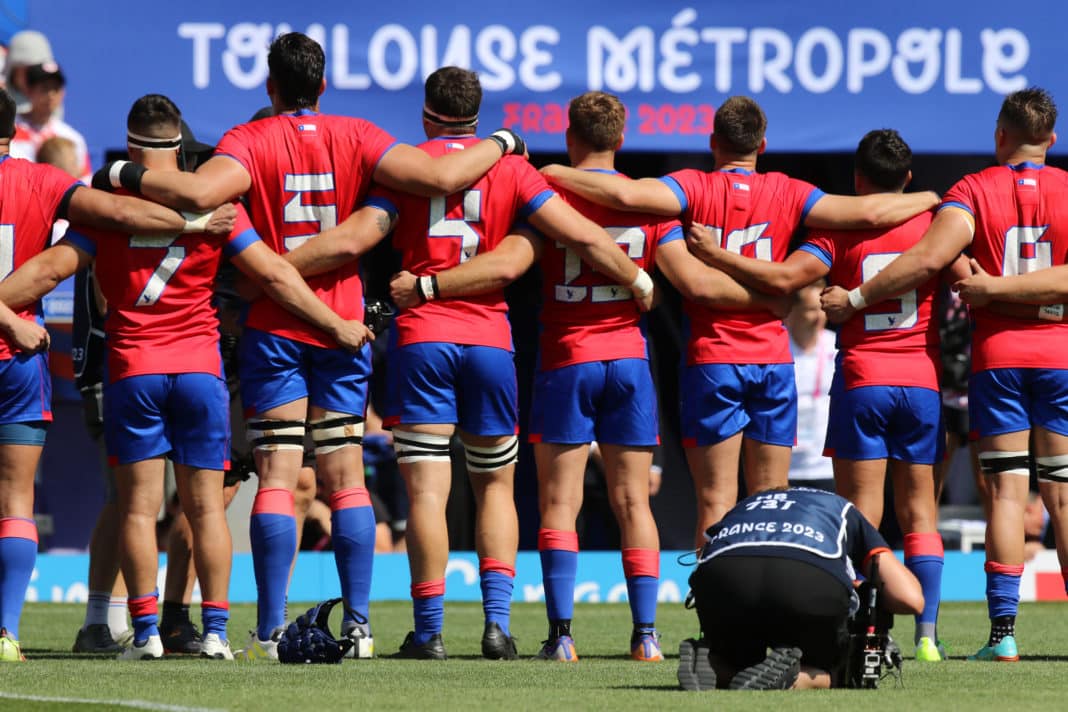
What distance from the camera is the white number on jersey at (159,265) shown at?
672 cm

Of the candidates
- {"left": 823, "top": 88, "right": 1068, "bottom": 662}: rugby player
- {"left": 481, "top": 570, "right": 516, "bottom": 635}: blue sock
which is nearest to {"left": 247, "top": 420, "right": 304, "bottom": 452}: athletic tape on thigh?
{"left": 481, "top": 570, "right": 516, "bottom": 635}: blue sock

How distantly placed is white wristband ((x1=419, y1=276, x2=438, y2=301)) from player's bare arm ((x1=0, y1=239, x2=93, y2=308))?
125 centimetres

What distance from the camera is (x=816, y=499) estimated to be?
18.7 feet

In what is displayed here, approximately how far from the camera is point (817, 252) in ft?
24.7

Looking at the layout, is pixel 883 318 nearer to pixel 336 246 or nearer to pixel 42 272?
pixel 336 246

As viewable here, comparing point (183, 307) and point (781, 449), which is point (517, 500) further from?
point (183, 307)

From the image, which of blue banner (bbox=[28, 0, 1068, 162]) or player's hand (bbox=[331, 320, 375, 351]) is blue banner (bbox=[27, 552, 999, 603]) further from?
player's hand (bbox=[331, 320, 375, 351])

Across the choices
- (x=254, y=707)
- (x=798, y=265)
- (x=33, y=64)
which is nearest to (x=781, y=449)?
(x=798, y=265)

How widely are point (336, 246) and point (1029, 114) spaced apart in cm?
295

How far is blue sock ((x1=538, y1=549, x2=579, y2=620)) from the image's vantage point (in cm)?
710

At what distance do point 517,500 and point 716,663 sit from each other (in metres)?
7.26

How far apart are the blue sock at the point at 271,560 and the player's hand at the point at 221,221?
1055 millimetres

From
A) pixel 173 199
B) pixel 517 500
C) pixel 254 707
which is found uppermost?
pixel 173 199

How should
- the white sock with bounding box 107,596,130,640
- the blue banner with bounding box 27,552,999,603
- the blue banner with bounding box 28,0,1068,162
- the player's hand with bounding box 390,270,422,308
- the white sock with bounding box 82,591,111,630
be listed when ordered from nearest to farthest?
the player's hand with bounding box 390,270,422,308
the white sock with bounding box 82,591,111,630
the white sock with bounding box 107,596,130,640
the blue banner with bounding box 28,0,1068,162
the blue banner with bounding box 27,552,999,603
